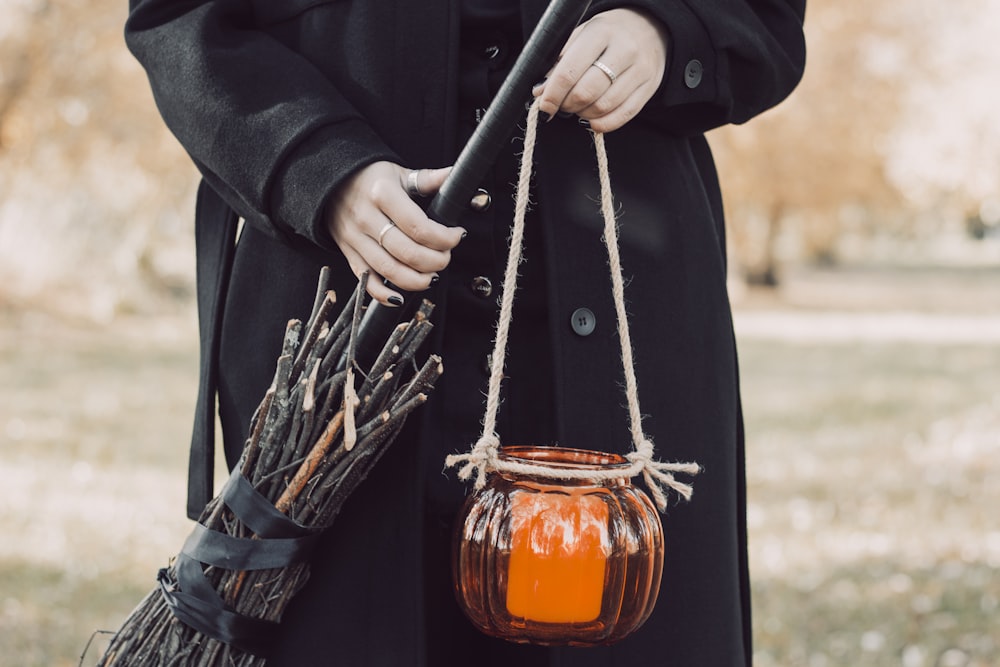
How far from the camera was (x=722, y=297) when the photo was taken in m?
1.78

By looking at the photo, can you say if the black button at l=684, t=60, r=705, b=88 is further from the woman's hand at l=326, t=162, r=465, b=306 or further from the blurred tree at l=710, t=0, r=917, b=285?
the blurred tree at l=710, t=0, r=917, b=285

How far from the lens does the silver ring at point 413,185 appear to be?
4.94 ft

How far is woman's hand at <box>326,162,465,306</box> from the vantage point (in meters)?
1.45

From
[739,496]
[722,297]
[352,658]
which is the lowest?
[352,658]

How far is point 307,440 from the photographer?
5.26 ft

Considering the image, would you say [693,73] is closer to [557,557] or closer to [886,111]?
[557,557]

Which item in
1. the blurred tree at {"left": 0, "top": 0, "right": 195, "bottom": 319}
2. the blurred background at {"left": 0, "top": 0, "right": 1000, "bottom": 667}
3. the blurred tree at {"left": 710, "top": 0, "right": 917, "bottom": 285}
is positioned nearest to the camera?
the blurred background at {"left": 0, "top": 0, "right": 1000, "bottom": 667}

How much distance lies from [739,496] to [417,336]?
0.67 metres

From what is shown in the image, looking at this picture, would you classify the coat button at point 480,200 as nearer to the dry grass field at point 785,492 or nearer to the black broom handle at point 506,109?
the black broom handle at point 506,109

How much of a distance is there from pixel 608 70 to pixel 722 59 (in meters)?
0.26

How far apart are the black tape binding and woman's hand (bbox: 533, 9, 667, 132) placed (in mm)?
679

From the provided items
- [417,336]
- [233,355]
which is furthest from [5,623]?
[417,336]

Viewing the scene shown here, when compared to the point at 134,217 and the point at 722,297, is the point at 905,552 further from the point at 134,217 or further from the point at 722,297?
the point at 134,217

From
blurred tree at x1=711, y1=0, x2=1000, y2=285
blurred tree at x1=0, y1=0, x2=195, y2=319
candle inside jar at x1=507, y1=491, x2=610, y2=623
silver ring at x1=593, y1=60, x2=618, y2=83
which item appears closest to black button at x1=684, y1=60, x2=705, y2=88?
silver ring at x1=593, y1=60, x2=618, y2=83
